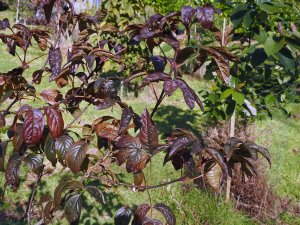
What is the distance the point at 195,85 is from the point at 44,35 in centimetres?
594

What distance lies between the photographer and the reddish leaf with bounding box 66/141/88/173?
1210 millimetres

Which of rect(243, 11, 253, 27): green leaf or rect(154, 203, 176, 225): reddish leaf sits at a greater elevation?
rect(243, 11, 253, 27): green leaf

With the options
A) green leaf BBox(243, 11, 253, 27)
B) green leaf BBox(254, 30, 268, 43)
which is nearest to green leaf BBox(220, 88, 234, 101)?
green leaf BBox(254, 30, 268, 43)

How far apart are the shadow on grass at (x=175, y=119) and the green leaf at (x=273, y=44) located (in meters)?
2.64

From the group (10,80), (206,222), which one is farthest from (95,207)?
(10,80)

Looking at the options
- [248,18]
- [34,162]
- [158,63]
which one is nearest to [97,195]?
[34,162]

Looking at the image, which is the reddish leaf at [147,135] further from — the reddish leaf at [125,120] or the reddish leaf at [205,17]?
the reddish leaf at [205,17]

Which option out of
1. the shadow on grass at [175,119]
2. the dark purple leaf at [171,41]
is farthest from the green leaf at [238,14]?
the shadow on grass at [175,119]

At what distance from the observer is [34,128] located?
1105 millimetres

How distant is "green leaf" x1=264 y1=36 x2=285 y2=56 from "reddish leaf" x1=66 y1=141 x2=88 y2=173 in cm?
150

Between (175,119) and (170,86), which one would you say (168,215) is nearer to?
(170,86)

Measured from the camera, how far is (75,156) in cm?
122

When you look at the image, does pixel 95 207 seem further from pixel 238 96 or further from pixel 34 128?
pixel 34 128

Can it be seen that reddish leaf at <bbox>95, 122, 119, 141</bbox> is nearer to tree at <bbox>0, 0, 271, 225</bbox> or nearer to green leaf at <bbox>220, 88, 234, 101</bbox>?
tree at <bbox>0, 0, 271, 225</bbox>
